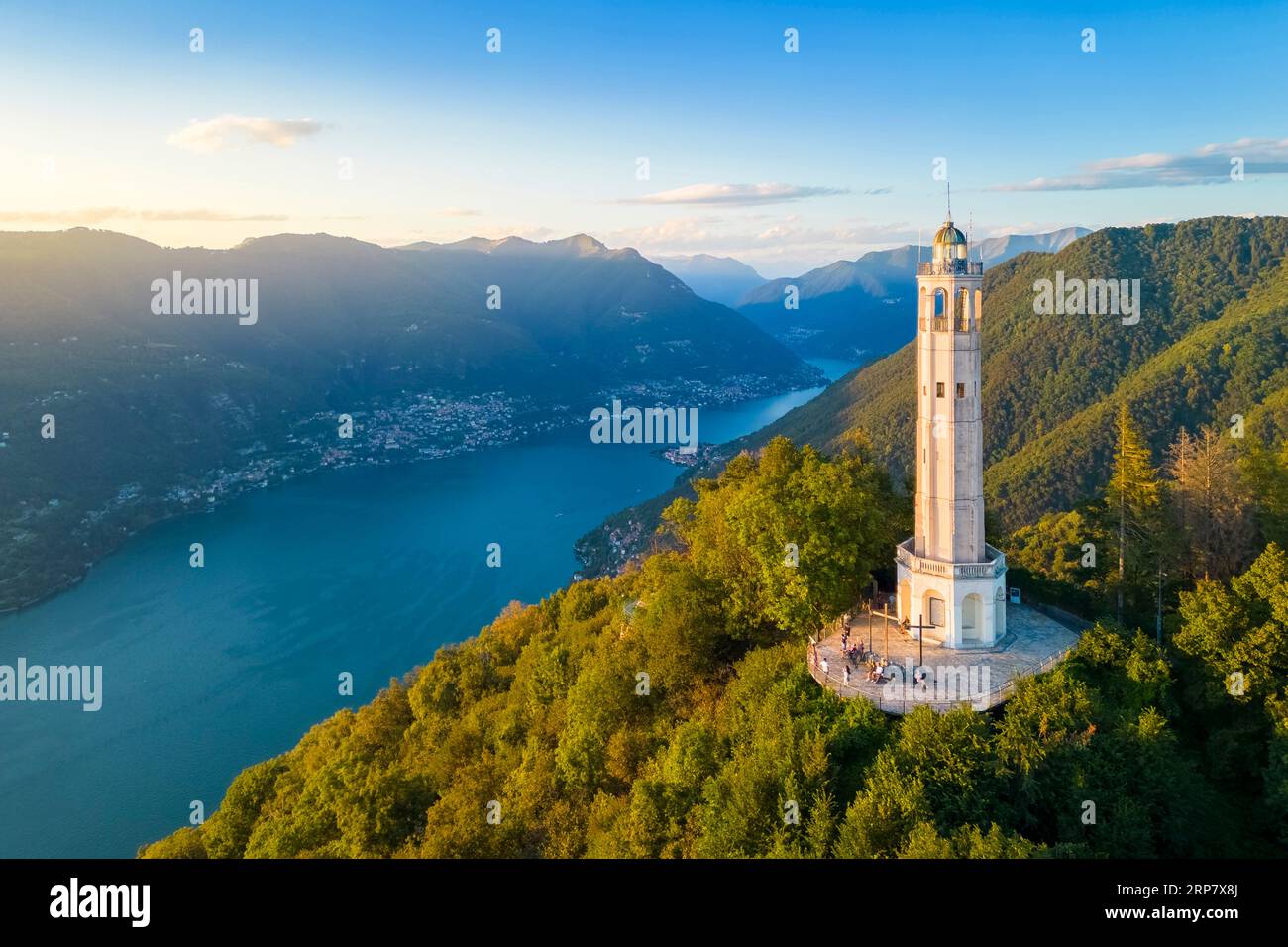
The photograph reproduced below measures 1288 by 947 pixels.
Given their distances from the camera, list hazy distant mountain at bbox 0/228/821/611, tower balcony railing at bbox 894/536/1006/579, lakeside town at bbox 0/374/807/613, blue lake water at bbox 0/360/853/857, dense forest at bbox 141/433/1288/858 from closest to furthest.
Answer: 1. dense forest at bbox 141/433/1288/858
2. tower balcony railing at bbox 894/536/1006/579
3. blue lake water at bbox 0/360/853/857
4. lakeside town at bbox 0/374/807/613
5. hazy distant mountain at bbox 0/228/821/611

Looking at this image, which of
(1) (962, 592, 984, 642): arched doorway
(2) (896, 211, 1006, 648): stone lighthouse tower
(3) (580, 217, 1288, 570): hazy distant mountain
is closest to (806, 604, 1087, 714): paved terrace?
(1) (962, 592, 984, 642): arched doorway

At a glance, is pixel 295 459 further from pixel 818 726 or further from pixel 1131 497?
pixel 818 726

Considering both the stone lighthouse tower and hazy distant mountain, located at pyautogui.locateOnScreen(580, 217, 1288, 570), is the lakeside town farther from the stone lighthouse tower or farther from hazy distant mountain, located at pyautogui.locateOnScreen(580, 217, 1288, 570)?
the stone lighthouse tower

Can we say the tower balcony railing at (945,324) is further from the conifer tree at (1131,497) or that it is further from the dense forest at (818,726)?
the conifer tree at (1131,497)

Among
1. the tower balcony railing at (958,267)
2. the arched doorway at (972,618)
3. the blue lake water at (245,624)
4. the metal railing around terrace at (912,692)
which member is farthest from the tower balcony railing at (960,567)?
the blue lake water at (245,624)

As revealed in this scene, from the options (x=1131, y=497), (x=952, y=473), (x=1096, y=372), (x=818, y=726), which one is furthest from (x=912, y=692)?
(x=1096, y=372)

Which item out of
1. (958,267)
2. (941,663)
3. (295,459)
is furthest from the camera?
(295,459)
